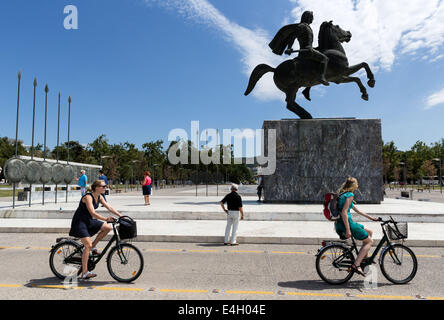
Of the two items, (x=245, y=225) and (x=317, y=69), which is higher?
(x=317, y=69)

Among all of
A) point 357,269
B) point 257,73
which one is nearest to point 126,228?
point 357,269

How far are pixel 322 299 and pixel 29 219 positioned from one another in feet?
42.7

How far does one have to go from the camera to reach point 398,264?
548 cm

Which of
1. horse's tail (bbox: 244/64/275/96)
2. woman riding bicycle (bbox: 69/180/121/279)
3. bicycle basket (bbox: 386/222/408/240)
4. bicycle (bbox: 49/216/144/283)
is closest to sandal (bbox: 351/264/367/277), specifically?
bicycle basket (bbox: 386/222/408/240)

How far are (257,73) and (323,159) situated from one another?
603 cm

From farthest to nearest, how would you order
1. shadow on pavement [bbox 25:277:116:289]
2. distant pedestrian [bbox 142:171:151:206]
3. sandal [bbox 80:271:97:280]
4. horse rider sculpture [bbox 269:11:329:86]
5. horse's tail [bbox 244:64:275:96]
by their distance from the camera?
horse's tail [bbox 244:64:275:96] → distant pedestrian [bbox 142:171:151:206] → horse rider sculpture [bbox 269:11:329:86] → sandal [bbox 80:271:97:280] → shadow on pavement [bbox 25:277:116:289]

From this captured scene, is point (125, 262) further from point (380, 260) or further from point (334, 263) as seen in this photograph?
point (380, 260)

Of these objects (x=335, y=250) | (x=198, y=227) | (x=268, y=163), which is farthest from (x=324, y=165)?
(x=335, y=250)

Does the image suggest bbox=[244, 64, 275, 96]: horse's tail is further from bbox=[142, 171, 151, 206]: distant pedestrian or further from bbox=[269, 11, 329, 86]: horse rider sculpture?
bbox=[142, 171, 151, 206]: distant pedestrian

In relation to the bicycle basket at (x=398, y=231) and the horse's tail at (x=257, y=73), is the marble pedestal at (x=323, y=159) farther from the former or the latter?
the bicycle basket at (x=398, y=231)

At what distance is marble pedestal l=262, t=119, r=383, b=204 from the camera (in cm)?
1659

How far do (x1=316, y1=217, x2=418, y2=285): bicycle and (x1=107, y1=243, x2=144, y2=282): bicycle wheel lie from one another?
9.93ft

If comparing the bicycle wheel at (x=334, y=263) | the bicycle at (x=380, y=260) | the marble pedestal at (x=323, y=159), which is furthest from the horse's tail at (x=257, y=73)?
the bicycle wheel at (x=334, y=263)
